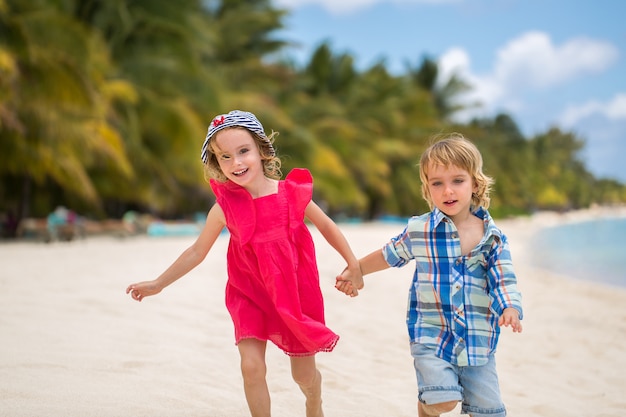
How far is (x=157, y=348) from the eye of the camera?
4070mm

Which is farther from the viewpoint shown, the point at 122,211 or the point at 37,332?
the point at 122,211

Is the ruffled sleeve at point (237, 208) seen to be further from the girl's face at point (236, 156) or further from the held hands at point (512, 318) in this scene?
the held hands at point (512, 318)

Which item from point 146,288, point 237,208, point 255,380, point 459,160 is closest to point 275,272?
point 237,208

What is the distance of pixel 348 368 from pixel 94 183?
48.5 ft

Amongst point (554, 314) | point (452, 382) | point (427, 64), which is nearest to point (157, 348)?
point (452, 382)

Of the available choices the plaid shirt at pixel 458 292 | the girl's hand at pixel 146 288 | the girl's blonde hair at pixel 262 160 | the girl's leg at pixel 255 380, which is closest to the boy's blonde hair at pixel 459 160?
the plaid shirt at pixel 458 292

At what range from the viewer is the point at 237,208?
8.74 ft

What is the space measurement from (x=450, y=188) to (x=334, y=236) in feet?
1.73

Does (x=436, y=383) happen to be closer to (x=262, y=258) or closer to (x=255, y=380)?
(x=255, y=380)

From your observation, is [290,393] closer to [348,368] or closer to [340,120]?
[348,368]

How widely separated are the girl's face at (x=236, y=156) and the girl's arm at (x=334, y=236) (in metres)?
0.29

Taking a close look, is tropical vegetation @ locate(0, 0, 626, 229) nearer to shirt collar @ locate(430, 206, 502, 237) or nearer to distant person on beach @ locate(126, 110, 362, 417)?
distant person on beach @ locate(126, 110, 362, 417)

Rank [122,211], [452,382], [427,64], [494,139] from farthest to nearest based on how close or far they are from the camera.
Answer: [494,139] < [427,64] < [122,211] < [452,382]

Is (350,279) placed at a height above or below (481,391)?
above
